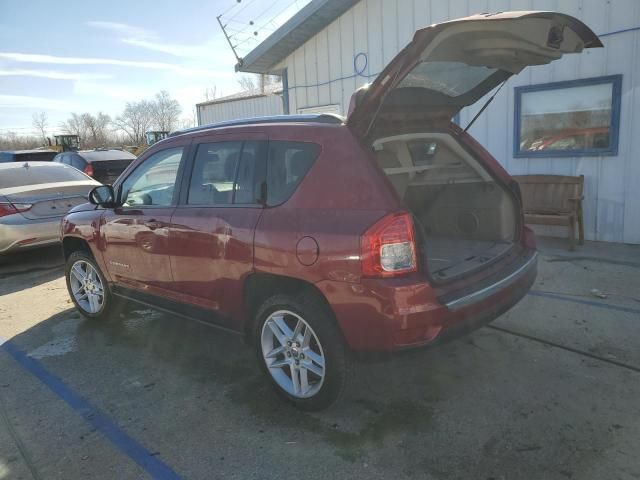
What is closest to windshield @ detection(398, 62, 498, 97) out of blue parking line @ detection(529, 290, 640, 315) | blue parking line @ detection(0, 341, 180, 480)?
blue parking line @ detection(529, 290, 640, 315)

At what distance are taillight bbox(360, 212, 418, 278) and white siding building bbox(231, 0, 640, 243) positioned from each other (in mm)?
4795

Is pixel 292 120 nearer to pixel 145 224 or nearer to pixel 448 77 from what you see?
pixel 448 77

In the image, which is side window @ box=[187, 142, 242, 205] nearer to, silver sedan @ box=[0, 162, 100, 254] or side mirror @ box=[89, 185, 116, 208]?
side mirror @ box=[89, 185, 116, 208]

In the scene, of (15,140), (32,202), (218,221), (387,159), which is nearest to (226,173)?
(218,221)

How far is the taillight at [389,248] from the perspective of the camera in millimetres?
2580

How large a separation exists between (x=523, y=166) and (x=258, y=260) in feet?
18.8

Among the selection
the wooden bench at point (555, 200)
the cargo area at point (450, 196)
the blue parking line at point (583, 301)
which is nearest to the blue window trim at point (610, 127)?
the wooden bench at point (555, 200)

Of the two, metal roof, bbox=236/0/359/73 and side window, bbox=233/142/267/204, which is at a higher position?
metal roof, bbox=236/0/359/73

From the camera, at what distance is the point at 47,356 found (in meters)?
4.11

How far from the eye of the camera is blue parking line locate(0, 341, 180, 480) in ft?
8.59

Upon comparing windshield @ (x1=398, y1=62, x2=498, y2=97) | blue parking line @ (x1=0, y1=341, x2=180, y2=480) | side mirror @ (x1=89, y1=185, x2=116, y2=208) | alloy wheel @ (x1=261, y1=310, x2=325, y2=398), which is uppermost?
windshield @ (x1=398, y1=62, x2=498, y2=97)

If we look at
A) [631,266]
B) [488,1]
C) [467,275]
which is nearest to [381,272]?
[467,275]

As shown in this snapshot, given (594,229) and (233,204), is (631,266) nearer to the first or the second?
(594,229)

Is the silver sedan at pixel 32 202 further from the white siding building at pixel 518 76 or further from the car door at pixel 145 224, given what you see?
the white siding building at pixel 518 76
